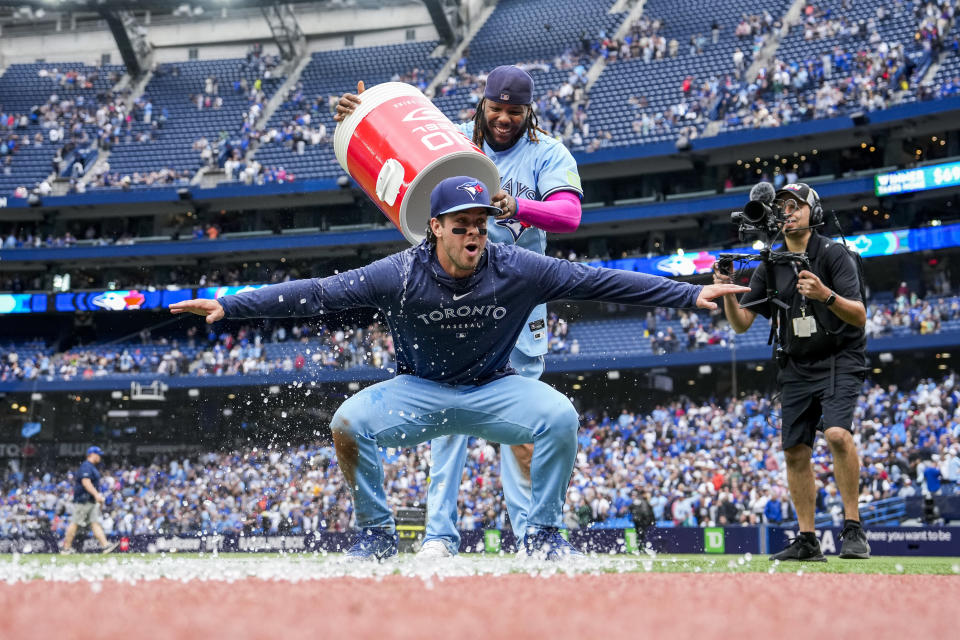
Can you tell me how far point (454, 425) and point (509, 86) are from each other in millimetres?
2033

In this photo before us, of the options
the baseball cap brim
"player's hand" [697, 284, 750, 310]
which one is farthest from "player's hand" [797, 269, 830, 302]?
the baseball cap brim

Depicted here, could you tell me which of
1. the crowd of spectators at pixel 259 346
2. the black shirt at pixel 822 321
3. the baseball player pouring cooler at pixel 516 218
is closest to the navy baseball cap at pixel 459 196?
the baseball player pouring cooler at pixel 516 218

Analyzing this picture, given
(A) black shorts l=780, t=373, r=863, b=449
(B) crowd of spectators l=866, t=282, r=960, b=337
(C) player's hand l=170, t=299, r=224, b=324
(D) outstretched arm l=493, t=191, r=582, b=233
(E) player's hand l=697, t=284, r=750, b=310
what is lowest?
(A) black shorts l=780, t=373, r=863, b=449

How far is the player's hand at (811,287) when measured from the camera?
5.42m

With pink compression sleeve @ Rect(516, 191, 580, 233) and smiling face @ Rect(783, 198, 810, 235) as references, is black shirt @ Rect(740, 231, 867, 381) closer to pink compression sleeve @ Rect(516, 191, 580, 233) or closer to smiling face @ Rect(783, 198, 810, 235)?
smiling face @ Rect(783, 198, 810, 235)

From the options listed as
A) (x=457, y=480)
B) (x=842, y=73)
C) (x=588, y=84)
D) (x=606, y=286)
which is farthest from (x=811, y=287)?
(x=588, y=84)

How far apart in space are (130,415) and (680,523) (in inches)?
993

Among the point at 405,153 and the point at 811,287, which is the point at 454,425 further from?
the point at 811,287

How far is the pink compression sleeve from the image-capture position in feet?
17.5

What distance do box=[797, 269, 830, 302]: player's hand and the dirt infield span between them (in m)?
2.41

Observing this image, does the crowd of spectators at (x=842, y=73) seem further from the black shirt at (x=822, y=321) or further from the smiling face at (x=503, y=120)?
the smiling face at (x=503, y=120)

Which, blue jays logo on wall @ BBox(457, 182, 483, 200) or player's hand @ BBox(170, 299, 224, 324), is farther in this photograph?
blue jays logo on wall @ BBox(457, 182, 483, 200)

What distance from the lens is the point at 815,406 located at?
6031 millimetres

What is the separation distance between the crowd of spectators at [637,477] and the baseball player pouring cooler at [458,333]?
11100 millimetres
